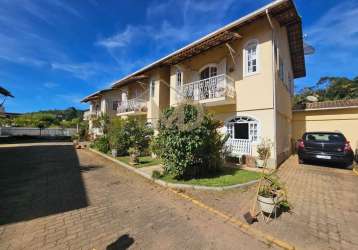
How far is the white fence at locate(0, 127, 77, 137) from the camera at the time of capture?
113 feet

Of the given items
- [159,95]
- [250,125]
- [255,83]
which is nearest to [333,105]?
[255,83]

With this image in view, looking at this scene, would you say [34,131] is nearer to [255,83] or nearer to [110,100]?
[110,100]

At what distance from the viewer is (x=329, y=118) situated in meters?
13.9

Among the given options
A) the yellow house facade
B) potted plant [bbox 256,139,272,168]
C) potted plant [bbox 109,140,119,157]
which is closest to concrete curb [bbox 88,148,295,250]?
potted plant [bbox 256,139,272,168]

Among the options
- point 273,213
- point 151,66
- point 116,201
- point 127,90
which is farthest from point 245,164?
point 127,90

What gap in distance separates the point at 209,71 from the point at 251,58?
126 inches

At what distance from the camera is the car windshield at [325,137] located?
899cm

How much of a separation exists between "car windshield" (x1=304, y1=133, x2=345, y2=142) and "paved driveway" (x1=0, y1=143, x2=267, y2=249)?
8.38 meters

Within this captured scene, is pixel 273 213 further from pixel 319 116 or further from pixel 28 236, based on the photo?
pixel 319 116

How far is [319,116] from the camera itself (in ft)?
47.3

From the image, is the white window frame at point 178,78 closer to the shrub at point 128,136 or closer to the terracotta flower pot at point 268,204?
the shrub at point 128,136

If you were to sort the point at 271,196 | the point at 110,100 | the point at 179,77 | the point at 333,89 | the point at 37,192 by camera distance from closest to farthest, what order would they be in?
the point at 271,196, the point at 37,192, the point at 179,77, the point at 110,100, the point at 333,89

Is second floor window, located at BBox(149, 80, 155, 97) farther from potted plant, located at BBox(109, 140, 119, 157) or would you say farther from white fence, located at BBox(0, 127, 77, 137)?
white fence, located at BBox(0, 127, 77, 137)

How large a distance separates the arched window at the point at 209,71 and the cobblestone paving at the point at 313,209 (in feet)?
25.8
